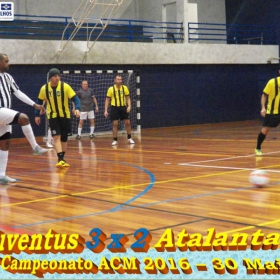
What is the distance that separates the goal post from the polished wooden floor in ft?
25.0

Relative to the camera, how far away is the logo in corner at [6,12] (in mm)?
21688

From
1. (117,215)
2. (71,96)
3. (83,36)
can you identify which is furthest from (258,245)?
(83,36)

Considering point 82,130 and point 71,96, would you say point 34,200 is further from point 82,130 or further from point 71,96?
point 82,130

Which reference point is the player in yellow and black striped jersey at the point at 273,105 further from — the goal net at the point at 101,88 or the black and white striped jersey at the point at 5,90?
the goal net at the point at 101,88

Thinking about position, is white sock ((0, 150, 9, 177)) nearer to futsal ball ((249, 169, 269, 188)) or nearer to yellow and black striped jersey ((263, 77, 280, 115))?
futsal ball ((249, 169, 269, 188))

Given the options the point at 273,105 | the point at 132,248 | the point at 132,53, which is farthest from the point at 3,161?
the point at 132,53

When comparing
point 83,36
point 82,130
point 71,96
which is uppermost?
point 83,36

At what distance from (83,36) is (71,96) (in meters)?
12.0

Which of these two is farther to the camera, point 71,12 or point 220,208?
point 71,12

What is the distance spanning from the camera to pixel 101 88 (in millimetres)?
22641

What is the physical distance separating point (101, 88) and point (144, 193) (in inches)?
580

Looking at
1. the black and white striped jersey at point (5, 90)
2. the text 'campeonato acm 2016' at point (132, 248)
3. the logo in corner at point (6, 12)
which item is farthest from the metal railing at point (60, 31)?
the text 'campeonato acm 2016' at point (132, 248)

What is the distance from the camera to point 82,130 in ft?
72.5

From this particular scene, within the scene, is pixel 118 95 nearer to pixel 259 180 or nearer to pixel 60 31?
pixel 60 31
